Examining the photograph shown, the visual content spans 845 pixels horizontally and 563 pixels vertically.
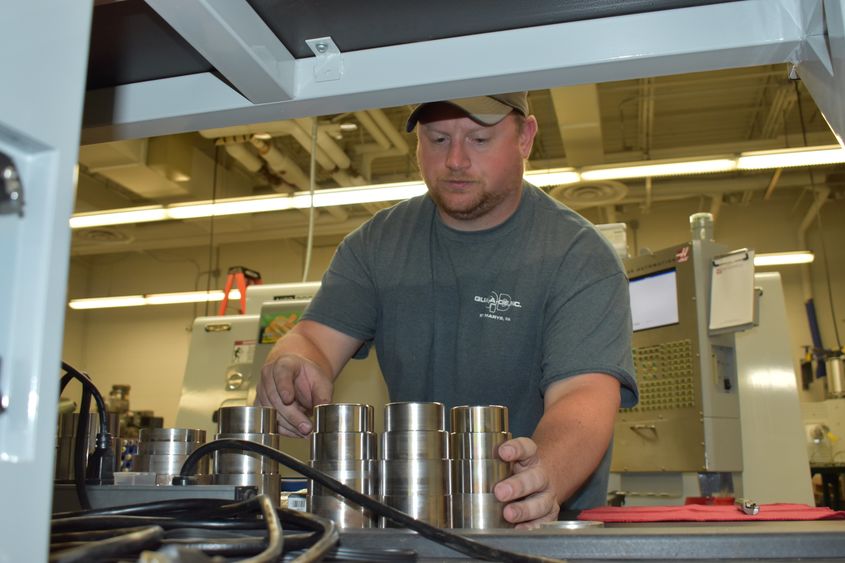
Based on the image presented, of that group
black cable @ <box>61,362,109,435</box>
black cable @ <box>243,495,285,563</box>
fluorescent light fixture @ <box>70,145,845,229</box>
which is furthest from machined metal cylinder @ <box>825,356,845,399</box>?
black cable @ <box>243,495,285,563</box>

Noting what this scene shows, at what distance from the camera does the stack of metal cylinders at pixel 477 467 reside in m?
0.81

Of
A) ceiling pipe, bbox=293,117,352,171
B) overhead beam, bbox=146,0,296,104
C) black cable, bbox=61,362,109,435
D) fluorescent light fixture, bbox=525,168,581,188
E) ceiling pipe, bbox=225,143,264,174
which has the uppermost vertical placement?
ceiling pipe, bbox=225,143,264,174

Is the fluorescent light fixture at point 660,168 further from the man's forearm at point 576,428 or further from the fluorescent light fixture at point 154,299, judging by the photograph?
the man's forearm at point 576,428

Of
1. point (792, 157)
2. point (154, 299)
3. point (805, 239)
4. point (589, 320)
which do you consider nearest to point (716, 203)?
point (805, 239)

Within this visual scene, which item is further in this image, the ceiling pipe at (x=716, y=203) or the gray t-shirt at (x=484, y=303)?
the ceiling pipe at (x=716, y=203)

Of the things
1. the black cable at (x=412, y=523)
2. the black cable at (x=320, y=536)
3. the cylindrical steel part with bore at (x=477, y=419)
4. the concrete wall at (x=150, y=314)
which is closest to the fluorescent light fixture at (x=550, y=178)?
the concrete wall at (x=150, y=314)

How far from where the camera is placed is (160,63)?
88cm

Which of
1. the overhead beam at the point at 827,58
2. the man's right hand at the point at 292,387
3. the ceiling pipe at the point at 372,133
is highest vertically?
the ceiling pipe at the point at 372,133

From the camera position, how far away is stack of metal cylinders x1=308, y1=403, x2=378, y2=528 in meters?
0.80

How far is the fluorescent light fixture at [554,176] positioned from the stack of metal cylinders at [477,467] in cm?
478

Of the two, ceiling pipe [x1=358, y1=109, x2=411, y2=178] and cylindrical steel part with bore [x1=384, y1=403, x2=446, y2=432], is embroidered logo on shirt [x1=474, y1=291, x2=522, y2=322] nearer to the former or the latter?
cylindrical steel part with bore [x1=384, y1=403, x2=446, y2=432]

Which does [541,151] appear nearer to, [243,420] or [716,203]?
[716,203]

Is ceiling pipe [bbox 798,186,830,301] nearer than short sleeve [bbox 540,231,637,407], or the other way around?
short sleeve [bbox 540,231,637,407]

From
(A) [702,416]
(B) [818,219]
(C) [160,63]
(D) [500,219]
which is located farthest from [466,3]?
(B) [818,219]
